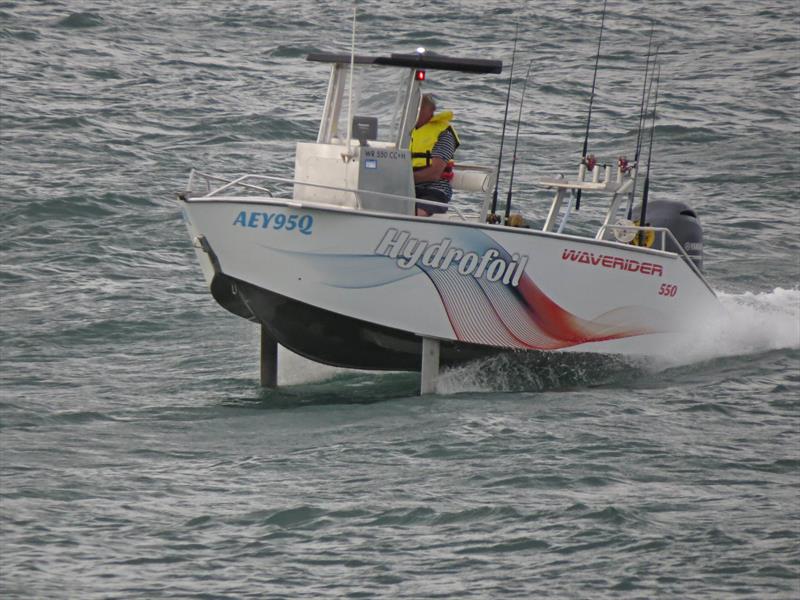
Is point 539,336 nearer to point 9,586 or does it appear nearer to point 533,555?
point 533,555

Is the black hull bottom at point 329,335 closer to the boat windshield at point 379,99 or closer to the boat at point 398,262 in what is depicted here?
the boat at point 398,262

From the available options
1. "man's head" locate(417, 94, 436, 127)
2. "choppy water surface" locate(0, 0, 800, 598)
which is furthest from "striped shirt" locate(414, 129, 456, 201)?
"choppy water surface" locate(0, 0, 800, 598)

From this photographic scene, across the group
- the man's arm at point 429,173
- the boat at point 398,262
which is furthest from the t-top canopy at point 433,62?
the man's arm at point 429,173

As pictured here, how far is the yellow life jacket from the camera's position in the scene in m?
13.1

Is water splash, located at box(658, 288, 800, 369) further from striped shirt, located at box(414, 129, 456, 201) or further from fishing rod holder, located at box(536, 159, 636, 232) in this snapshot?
striped shirt, located at box(414, 129, 456, 201)

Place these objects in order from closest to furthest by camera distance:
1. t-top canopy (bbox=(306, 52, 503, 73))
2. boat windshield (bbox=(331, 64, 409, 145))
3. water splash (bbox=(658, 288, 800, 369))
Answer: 1. t-top canopy (bbox=(306, 52, 503, 73))
2. boat windshield (bbox=(331, 64, 409, 145))
3. water splash (bbox=(658, 288, 800, 369))

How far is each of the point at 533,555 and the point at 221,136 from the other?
52.5 ft

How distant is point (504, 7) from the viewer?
33906 mm

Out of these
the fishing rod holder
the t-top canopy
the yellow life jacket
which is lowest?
the fishing rod holder

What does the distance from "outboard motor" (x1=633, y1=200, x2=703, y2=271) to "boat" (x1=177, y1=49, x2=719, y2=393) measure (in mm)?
970

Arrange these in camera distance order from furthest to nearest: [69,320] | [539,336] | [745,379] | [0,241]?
[0,241], [69,320], [745,379], [539,336]

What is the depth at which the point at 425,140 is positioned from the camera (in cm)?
1314

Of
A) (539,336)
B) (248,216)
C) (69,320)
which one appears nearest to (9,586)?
(248,216)

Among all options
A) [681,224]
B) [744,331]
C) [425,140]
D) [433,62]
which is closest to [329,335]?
[425,140]
